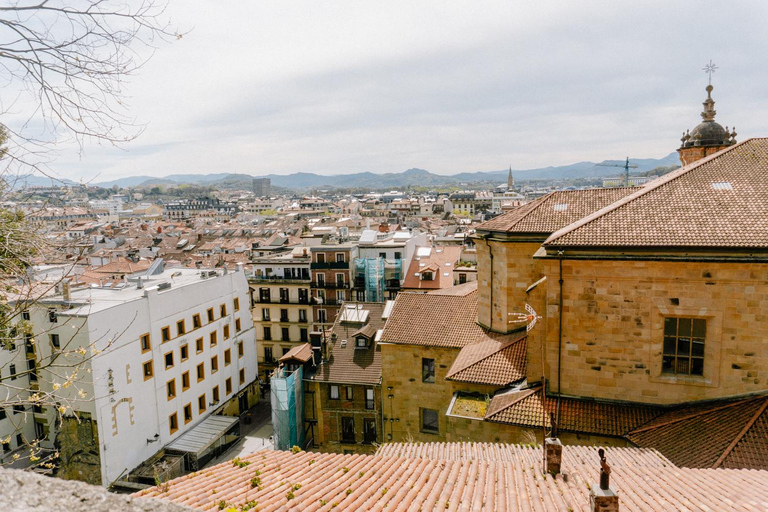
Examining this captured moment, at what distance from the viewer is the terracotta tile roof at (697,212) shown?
13.6 metres

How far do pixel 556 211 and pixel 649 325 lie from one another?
7468mm

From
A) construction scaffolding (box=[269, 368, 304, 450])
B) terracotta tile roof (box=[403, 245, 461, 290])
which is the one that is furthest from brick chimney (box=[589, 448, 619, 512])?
terracotta tile roof (box=[403, 245, 461, 290])

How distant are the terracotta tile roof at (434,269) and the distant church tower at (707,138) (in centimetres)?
2040

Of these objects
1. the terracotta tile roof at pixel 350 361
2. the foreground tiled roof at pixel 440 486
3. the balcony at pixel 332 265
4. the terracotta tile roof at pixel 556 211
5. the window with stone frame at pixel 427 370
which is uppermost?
the terracotta tile roof at pixel 556 211

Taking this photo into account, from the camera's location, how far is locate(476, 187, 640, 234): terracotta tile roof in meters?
19.9

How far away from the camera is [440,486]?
8531mm

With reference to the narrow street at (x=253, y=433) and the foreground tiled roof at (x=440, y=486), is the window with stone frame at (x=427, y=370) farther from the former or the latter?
the narrow street at (x=253, y=433)

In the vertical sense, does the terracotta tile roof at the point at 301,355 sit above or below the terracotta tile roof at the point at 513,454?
below

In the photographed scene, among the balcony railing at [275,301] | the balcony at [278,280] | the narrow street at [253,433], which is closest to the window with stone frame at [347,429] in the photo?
the narrow street at [253,433]

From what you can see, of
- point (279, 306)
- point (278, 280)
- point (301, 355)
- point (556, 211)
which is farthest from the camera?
point (279, 306)

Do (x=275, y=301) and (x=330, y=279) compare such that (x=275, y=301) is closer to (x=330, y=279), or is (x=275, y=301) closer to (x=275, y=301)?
(x=275, y=301)

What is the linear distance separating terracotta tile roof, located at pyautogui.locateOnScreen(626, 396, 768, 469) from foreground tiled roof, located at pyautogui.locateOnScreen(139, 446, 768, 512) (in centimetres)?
148

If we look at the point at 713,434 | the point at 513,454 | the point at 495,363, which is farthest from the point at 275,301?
the point at 713,434

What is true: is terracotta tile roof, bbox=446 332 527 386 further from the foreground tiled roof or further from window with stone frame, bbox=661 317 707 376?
the foreground tiled roof
